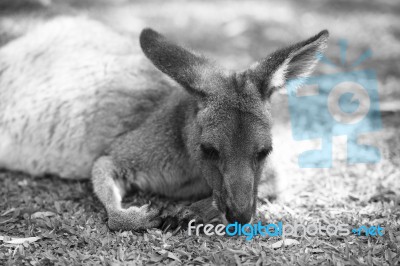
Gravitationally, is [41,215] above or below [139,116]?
below

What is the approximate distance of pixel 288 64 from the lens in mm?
3561

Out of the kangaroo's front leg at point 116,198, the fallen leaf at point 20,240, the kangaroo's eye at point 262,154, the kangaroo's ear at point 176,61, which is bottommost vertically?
the fallen leaf at point 20,240

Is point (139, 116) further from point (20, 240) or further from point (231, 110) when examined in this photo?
point (20, 240)

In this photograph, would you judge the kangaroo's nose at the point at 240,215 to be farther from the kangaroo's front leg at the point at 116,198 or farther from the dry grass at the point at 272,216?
the kangaroo's front leg at the point at 116,198

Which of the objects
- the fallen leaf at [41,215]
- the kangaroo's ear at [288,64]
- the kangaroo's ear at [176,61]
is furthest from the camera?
the fallen leaf at [41,215]

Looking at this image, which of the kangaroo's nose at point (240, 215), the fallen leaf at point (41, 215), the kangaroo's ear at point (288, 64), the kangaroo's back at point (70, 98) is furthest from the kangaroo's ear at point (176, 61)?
the fallen leaf at point (41, 215)

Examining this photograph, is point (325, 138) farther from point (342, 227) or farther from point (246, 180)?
point (246, 180)

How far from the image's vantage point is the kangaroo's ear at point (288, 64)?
11.3 feet

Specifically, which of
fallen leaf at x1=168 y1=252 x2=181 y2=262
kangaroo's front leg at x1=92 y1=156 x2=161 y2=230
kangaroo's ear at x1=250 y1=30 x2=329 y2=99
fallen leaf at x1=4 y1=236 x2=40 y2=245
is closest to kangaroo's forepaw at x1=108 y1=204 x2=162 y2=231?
kangaroo's front leg at x1=92 y1=156 x2=161 y2=230

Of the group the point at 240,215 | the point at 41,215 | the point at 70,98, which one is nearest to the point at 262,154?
the point at 240,215

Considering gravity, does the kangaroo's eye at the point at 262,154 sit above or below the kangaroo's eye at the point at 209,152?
above

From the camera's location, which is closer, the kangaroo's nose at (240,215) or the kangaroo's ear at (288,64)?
the kangaroo's nose at (240,215)

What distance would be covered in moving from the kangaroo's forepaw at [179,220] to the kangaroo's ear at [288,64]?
106cm

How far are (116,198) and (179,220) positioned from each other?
62 centimetres
